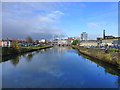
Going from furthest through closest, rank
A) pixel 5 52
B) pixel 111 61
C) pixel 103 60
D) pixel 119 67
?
pixel 5 52 → pixel 103 60 → pixel 111 61 → pixel 119 67

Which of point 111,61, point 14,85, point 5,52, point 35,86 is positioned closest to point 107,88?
point 35,86

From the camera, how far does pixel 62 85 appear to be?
11227 mm

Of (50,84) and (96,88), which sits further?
(50,84)

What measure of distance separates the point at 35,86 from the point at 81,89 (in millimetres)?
3089

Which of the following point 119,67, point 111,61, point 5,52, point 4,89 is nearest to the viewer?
point 4,89

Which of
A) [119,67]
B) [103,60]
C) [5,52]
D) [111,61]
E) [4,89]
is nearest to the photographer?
[4,89]

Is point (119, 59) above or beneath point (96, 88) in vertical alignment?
above

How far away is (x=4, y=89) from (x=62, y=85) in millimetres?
3841

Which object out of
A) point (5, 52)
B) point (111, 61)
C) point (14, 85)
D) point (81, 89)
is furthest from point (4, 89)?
point (5, 52)

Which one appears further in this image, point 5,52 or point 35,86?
point 5,52

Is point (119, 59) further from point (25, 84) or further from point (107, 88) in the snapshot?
point (25, 84)

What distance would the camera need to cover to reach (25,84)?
448 inches

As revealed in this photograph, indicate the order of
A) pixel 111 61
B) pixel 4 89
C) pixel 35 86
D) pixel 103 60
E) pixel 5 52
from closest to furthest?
pixel 4 89 < pixel 35 86 < pixel 111 61 < pixel 103 60 < pixel 5 52

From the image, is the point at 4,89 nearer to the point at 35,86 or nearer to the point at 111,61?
the point at 35,86
